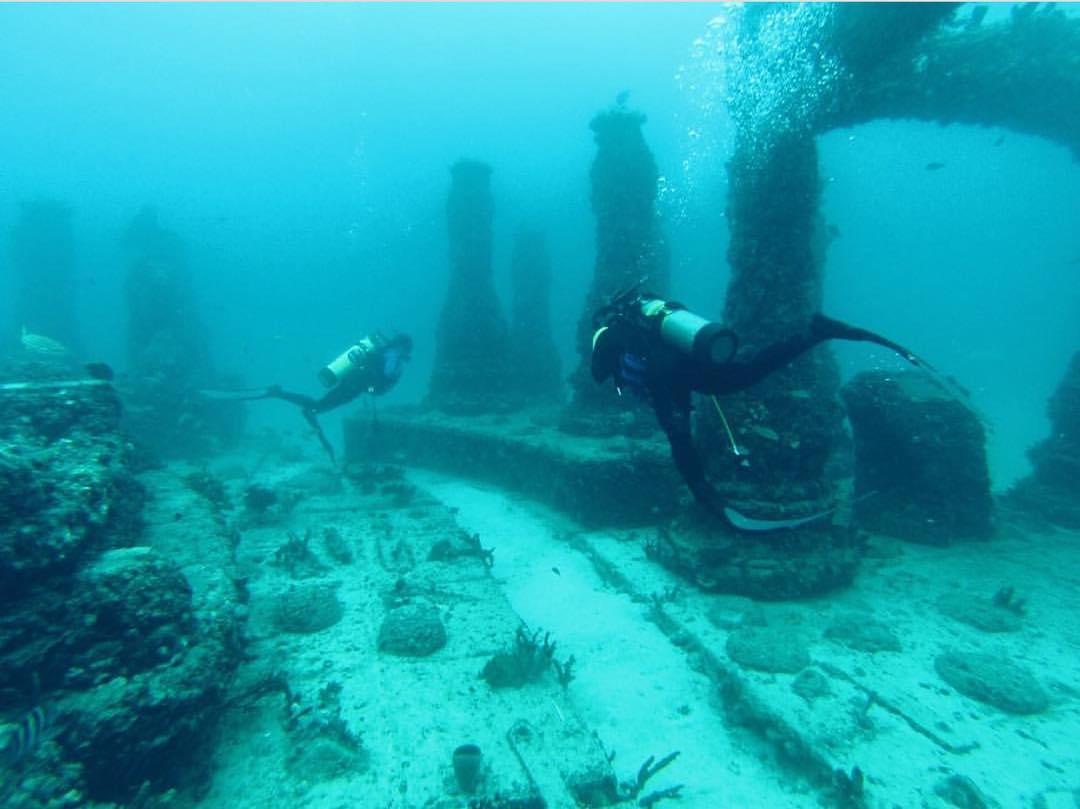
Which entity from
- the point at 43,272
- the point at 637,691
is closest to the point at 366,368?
the point at 637,691

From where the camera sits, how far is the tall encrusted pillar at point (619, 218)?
13984 millimetres

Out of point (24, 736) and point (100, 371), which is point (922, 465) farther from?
point (100, 371)

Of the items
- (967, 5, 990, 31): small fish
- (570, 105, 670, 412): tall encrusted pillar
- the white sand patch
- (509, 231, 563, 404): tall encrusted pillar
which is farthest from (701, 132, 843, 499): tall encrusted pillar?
(509, 231, 563, 404): tall encrusted pillar

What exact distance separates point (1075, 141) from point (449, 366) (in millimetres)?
17520

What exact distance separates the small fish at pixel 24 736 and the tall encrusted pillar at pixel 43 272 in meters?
32.5

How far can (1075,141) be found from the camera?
42.7ft

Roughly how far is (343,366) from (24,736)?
9827 mm

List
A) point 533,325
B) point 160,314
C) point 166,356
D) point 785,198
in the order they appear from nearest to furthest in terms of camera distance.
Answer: point 785,198 → point 166,356 → point 533,325 → point 160,314

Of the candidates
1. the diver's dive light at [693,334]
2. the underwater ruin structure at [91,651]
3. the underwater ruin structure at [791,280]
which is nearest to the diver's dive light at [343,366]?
the underwater ruin structure at [791,280]

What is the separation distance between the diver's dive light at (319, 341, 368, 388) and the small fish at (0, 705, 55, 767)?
945 centimetres

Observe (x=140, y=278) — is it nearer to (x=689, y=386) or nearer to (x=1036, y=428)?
(x=689, y=386)

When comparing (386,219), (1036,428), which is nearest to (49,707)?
(1036,428)

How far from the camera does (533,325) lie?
22.7 m

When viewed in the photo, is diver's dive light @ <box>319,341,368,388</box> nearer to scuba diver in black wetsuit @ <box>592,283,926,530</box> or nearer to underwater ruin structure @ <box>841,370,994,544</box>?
scuba diver in black wetsuit @ <box>592,283,926,530</box>
